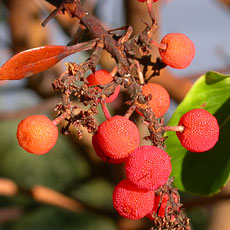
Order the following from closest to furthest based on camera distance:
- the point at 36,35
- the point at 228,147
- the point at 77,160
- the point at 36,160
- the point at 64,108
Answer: the point at 64,108, the point at 228,147, the point at 36,35, the point at 77,160, the point at 36,160

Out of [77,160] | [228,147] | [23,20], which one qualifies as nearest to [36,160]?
[77,160]

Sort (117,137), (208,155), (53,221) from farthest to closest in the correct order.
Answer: (53,221)
(208,155)
(117,137)

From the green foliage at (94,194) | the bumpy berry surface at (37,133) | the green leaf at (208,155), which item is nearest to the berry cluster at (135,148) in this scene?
the bumpy berry surface at (37,133)

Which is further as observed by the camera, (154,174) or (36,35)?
(36,35)

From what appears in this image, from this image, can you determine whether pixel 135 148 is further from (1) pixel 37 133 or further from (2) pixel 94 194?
(2) pixel 94 194

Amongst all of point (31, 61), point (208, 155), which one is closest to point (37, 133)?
point (31, 61)

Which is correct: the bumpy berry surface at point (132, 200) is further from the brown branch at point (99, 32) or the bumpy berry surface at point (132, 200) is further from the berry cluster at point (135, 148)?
the brown branch at point (99, 32)

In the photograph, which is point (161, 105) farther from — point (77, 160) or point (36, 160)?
point (36, 160)
